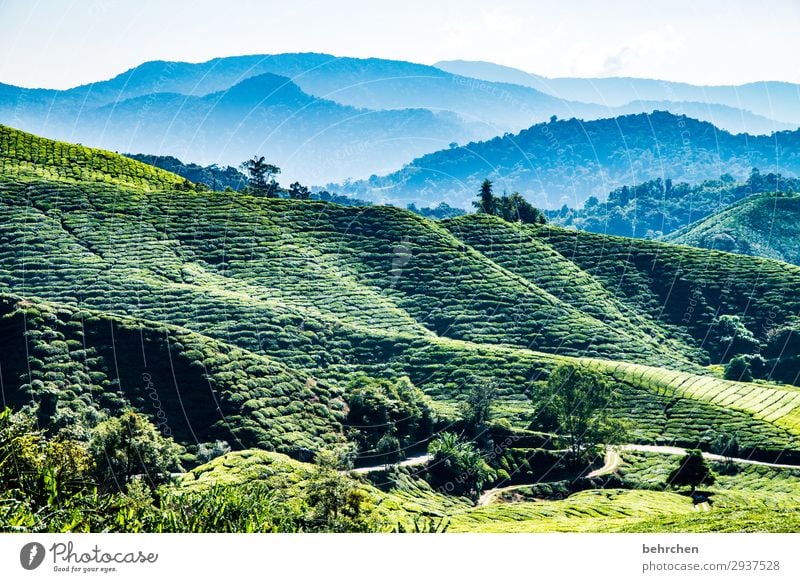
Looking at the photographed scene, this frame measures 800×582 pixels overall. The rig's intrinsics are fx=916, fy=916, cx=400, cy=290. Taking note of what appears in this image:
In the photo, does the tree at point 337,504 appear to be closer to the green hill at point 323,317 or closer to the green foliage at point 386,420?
the green hill at point 323,317

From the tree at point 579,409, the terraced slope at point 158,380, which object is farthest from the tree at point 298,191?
the terraced slope at point 158,380

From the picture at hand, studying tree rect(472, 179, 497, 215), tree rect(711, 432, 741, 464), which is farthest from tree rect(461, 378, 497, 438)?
tree rect(472, 179, 497, 215)

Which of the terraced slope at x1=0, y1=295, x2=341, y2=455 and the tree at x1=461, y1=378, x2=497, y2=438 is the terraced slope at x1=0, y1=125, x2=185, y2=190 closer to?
the terraced slope at x1=0, y1=295, x2=341, y2=455

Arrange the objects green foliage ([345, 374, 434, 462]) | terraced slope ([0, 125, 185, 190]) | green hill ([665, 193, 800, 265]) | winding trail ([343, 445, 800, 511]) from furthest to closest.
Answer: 1. green hill ([665, 193, 800, 265])
2. terraced slope ([0, 125, 185, 190])
3. green foliage ([345, 374, 434, 462])
4. winding trail ([343, 445, 800, 511])

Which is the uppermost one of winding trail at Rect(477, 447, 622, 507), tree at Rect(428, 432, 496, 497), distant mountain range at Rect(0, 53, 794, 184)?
distant mountain range at Rect(0, 53, 794, 184)

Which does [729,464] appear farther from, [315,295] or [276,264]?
[276,264]

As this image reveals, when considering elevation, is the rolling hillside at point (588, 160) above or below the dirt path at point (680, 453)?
above
